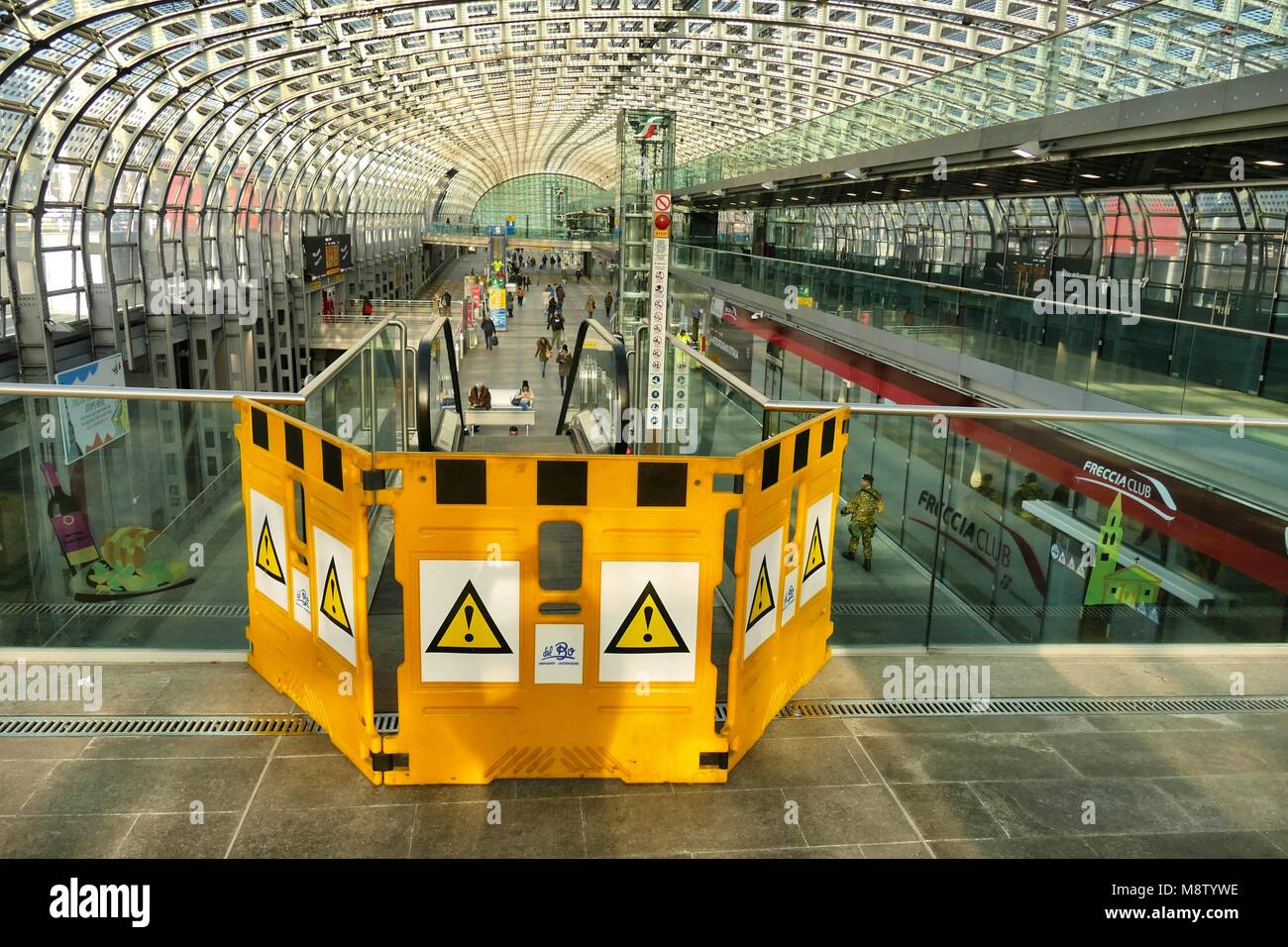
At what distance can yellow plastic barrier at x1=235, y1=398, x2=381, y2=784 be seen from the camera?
3943 millimetres

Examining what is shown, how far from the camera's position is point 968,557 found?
19.8ft

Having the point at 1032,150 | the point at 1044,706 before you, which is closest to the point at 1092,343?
the point at 1032,150

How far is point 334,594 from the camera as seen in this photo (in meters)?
4.18

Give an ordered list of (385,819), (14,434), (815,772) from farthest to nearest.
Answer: (14,434), (815,772), (385,819)

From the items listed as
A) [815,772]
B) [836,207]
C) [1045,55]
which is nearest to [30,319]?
[1045,55]

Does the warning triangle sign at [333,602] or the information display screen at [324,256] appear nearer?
the warning triangle sign at [333,602]

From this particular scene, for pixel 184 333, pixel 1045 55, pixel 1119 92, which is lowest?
pixel 184 333

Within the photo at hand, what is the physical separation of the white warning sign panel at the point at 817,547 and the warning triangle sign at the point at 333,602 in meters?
2.20

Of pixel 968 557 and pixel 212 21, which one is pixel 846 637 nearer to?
pixel 968 557

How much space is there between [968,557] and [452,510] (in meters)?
3.57

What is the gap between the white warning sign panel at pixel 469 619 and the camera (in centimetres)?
395

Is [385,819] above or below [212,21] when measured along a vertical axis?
below

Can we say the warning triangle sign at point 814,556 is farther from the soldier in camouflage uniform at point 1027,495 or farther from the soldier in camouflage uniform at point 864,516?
the soldier in camouflage uniform at point 1027,495

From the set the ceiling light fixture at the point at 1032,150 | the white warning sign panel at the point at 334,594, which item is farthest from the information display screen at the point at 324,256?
the white warning sign panel at the point at 334,594
